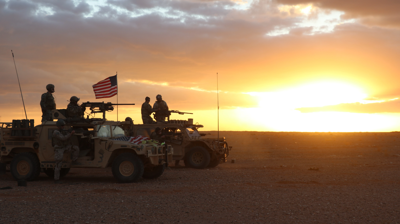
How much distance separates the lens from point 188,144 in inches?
685

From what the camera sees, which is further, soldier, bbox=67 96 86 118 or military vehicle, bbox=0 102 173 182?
soldier, bbox=67 96 86 118

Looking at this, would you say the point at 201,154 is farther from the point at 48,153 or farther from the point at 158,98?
the point at 48,153

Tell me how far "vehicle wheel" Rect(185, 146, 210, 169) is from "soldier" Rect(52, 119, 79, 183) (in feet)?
19.2

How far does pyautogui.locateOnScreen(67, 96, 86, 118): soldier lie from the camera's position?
1373cm

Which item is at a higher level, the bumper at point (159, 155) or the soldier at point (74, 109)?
the soldier at point (74, 109)

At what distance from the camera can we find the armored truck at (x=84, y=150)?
12.3 meters

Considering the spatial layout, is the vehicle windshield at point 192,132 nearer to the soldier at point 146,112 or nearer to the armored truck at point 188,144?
the armored truck at point 188,144

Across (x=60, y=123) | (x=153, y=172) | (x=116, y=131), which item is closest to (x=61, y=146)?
(x=60, y=123)

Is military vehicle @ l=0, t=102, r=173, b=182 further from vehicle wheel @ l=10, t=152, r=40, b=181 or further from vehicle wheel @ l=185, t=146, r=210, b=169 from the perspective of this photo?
vehicle wheel @ l=185, t=146, r=210, b=169

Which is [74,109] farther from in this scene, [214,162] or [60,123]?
[214,162]

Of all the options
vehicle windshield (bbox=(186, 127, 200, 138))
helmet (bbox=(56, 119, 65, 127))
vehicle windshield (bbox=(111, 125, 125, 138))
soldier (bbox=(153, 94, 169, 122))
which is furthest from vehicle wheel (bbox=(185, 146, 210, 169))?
helmet (bbox=(56, 119, 65, 127))

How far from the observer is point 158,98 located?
18.7 m

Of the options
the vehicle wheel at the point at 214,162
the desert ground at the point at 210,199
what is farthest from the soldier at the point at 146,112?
the desert ground at the point at 210,199

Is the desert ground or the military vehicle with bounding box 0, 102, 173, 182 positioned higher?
the military vehicle with bounding box 0, 102, 173, 182
